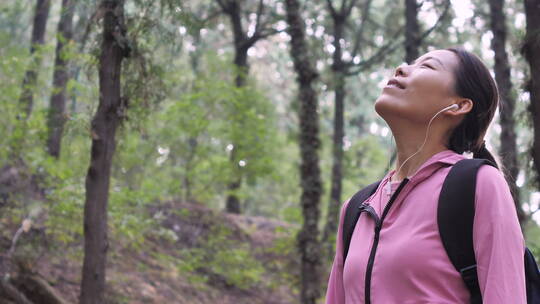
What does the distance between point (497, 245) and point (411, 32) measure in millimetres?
10587

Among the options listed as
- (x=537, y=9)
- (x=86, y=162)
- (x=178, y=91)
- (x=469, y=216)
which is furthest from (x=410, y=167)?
(x=178, y=91)

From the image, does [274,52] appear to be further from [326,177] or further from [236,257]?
[236,257]

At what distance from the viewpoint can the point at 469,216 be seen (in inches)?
73.6

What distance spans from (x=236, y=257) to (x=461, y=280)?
358 inches

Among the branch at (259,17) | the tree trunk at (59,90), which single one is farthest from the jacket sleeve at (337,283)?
the branch at (259,17)

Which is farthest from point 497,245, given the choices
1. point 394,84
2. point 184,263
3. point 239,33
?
point 239,33

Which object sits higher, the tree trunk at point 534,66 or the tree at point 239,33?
the tree at point 239,33

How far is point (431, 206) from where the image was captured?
1.98m

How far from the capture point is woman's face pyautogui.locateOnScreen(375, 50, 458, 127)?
223 centimetres

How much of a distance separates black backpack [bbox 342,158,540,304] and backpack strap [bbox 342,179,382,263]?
1.55 ft

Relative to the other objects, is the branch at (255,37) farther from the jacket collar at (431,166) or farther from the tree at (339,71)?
the jacket collar at (431,166)

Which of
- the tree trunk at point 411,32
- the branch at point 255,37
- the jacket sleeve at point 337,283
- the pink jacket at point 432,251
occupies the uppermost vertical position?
the branch at point 255,37

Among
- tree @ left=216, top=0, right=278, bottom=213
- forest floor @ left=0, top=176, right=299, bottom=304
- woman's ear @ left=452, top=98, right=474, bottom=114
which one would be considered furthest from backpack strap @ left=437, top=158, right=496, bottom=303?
tree @ left=216, top=0, right=278, bottom=213

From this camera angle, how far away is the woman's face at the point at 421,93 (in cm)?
223
